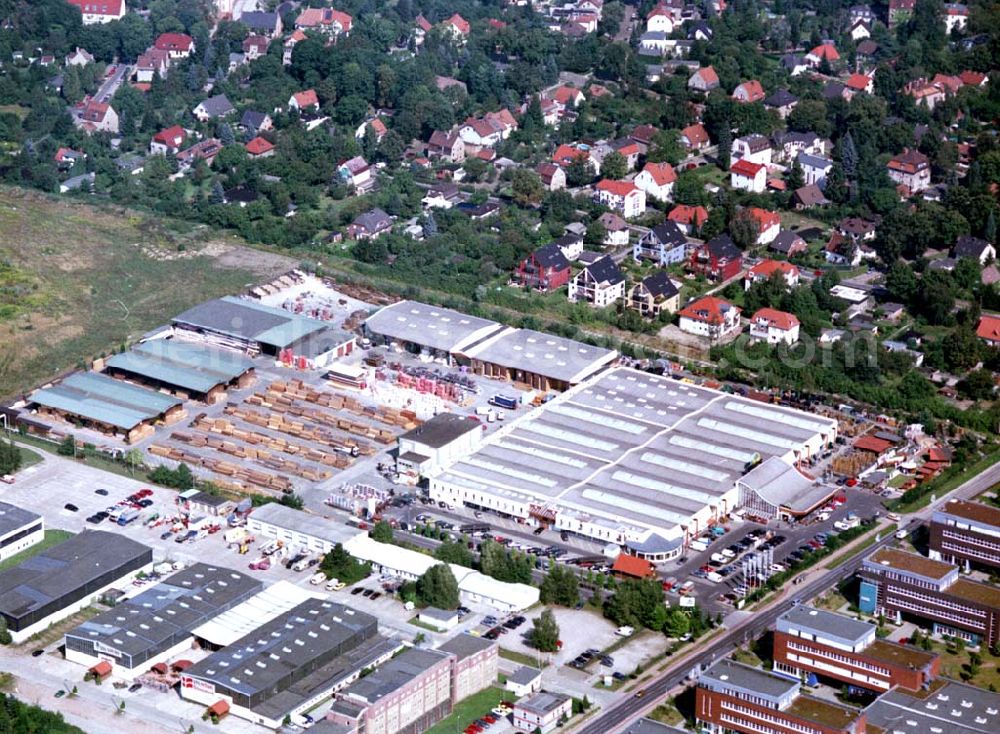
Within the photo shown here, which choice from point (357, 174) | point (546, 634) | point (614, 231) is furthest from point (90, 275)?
point (546, 634)

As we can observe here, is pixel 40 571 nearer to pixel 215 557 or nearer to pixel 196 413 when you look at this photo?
pixel 215 557

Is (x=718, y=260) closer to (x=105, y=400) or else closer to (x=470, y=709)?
(x=105, y=400)

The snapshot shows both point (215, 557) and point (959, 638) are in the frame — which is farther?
point (215, 557)

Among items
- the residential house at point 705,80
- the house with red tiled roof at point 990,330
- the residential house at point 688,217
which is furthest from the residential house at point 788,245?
the residential house at point 705,80

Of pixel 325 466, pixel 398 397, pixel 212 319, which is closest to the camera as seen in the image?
pixel 325 466

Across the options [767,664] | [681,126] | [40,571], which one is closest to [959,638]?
[767,664]

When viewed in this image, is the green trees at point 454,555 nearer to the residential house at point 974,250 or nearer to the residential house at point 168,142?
the residential house at point 974,250

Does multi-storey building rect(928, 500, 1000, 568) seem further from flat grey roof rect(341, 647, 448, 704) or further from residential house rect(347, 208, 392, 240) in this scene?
residential house rect(347, 208, 392, 240)
